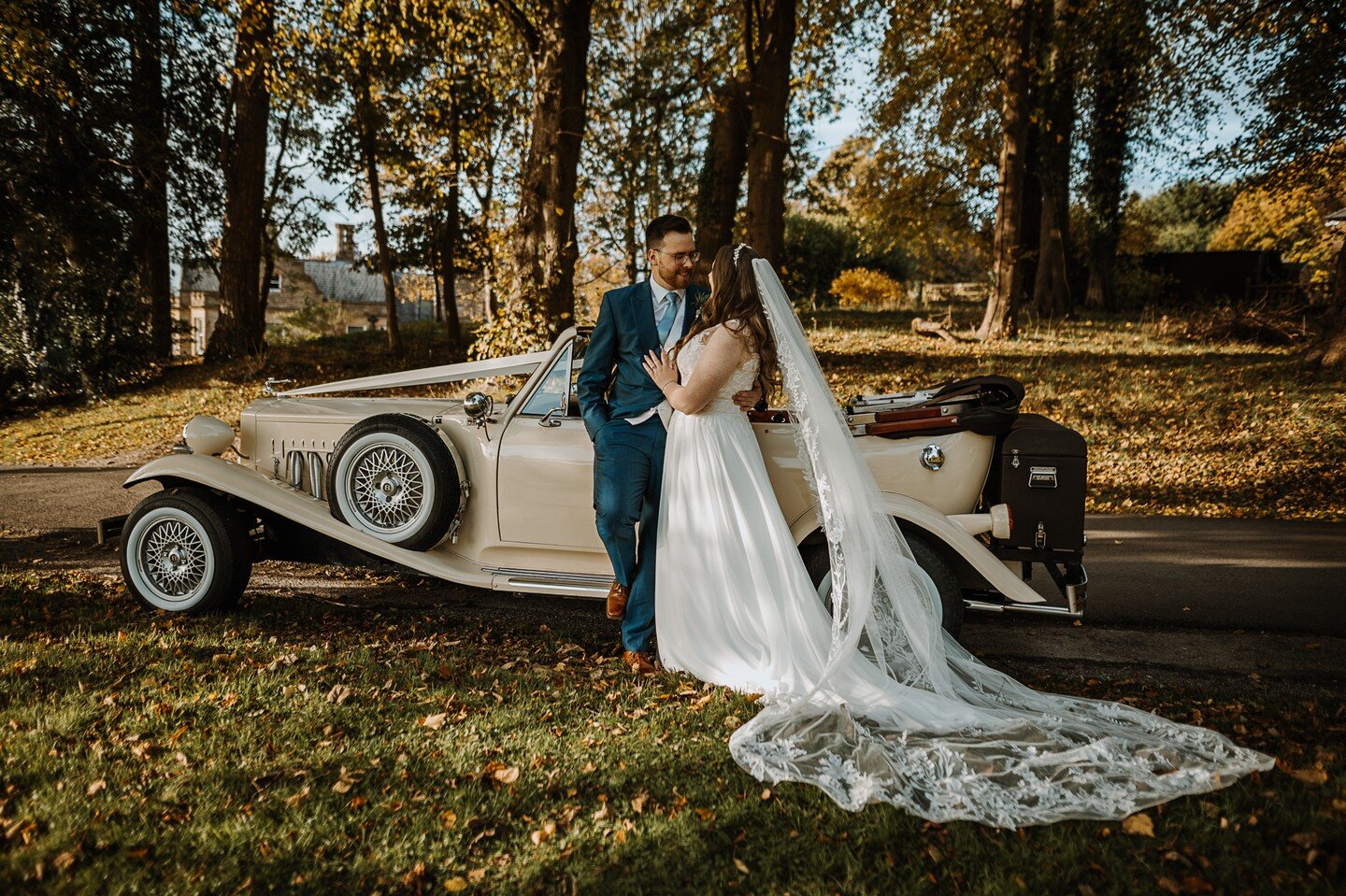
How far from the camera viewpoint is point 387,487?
17.4 feet

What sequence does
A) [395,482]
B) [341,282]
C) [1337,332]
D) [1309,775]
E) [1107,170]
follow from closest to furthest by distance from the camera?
[1309,775] < [395,482] < [1337,332] < [1107,170] < [341,282]

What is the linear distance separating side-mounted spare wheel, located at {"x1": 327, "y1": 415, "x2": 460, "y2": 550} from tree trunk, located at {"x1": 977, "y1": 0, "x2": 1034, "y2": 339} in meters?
14.3

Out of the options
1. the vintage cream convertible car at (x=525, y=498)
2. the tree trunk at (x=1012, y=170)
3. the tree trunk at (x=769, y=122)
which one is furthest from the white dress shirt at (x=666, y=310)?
the tree trunk at (x=1012, y=170)

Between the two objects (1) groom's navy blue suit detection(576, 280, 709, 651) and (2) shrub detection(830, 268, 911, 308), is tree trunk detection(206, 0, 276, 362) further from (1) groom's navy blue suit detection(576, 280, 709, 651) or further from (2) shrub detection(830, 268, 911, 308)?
(2) shrub detection(830, 268, 911, 308)

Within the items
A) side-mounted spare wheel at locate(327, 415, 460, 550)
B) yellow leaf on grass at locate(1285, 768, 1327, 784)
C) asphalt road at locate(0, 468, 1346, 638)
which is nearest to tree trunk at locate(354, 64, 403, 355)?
asphalt road at locate(0, 468, 1346, 638)

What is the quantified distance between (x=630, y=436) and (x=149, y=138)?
17.2 metres

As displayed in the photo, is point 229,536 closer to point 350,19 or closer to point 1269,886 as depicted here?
point 1269,886

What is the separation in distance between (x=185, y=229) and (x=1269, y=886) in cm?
2191

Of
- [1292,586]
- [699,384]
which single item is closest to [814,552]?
[699,384]

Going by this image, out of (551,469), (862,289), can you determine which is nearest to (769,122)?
(551,469)

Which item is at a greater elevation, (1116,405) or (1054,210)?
(1054,210)

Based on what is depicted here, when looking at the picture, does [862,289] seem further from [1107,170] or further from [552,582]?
[552,582]

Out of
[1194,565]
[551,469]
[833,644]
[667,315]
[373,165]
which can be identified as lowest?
[1194,565]

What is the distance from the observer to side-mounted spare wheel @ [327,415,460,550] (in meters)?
5.18
